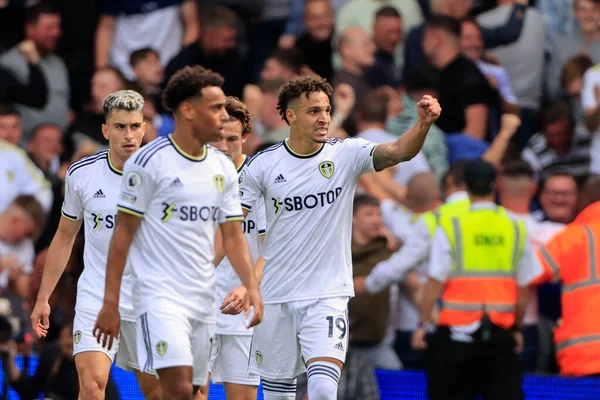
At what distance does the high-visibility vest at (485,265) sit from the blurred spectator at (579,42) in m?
4.85

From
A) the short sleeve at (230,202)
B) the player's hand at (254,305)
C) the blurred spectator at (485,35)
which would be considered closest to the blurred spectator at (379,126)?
the blurred spectator at (485,35)

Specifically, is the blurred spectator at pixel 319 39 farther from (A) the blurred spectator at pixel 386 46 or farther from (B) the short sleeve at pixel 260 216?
(B) the short sleeve at pixel 260 216

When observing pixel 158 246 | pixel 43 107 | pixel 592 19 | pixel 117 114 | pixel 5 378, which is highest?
pixel 592 19

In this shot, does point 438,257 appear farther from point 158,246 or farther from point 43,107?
point 43,107

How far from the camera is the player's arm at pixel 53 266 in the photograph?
916cm

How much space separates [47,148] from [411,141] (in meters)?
6.80

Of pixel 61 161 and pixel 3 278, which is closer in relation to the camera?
pixel 3 278

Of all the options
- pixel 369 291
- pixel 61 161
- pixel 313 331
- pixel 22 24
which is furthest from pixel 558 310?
pixel 22 24

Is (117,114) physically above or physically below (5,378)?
above

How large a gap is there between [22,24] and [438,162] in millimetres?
5626

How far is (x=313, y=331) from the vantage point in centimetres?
872

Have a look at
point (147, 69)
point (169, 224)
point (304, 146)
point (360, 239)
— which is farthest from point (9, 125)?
point (169, 224)

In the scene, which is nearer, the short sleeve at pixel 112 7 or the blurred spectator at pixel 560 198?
the blurred spectator at pixel 560 198

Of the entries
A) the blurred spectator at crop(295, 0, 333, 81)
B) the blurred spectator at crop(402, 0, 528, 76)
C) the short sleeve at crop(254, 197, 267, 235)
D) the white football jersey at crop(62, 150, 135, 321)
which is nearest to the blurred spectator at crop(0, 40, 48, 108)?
the blurred spectator at crop(295, 0, 333, 81)
